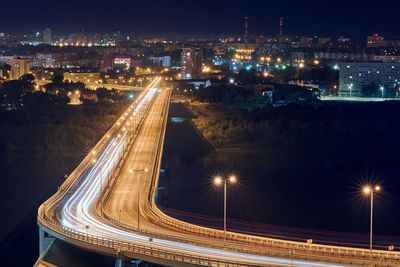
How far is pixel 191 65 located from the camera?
2655cm

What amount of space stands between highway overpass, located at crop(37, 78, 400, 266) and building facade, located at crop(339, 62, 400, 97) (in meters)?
12.8

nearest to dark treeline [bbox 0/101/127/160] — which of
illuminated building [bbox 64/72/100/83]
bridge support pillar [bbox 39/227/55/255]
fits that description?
bridge support pillar [bbox 39/227/55/255]

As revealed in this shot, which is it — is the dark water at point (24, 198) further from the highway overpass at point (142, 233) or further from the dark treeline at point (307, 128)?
the dark treeline at point (307, 128)

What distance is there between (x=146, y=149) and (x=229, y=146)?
3.43 metres

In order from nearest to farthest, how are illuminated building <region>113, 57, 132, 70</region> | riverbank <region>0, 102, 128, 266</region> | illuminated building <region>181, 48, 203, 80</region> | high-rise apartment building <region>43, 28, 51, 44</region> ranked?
riverbank <region>0, 102, 128, 266</region> < illuminated building <region>181, 48, 203, 80</region> < illuminated building <region>113, 57, 132, 70</region> < high-rise apartment building <region>43, 28, 51, 44</region>

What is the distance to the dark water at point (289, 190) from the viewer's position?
23.5ft

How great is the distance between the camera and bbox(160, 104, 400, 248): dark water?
7172mm

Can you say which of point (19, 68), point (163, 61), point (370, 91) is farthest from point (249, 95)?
point (163, 61)

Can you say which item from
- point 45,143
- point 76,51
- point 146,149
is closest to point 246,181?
point 146,149

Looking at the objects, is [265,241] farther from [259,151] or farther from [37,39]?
[37,39]

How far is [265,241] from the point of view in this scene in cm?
510

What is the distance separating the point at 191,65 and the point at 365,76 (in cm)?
828

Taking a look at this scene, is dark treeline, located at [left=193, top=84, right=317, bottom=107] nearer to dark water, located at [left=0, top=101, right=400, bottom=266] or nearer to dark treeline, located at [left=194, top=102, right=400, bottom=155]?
dark treeline, located at [left=194, top=102, right=400, bottom=155]

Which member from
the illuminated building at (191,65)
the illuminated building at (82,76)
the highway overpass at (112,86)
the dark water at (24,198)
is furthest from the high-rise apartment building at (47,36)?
the dark water at (24,198)
